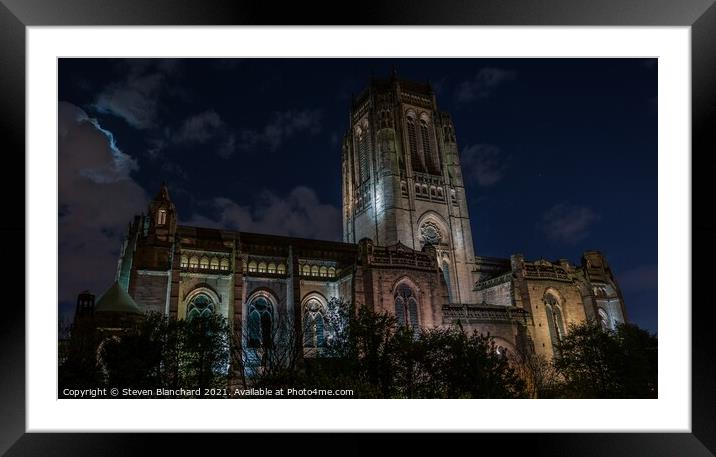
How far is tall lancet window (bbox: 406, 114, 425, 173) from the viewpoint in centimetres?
4475

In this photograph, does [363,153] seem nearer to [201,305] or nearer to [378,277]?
[378,277]

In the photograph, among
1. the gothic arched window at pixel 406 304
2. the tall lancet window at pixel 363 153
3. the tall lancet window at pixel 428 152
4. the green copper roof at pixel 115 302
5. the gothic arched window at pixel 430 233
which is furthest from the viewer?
the tall lancet window at pixel 363 153

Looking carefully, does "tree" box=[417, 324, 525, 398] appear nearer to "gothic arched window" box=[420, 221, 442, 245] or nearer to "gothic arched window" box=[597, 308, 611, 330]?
"gothic arched window" box=[597, 308, 611, 330]

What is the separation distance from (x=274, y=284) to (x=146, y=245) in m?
7.91

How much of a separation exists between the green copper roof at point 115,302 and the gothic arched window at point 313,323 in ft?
30.1

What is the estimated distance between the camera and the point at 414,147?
4581 centimetres

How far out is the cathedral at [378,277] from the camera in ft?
89.9

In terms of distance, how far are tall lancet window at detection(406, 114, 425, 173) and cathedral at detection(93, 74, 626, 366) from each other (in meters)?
0.99

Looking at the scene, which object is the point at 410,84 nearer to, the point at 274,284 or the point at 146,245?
the point at 274,284

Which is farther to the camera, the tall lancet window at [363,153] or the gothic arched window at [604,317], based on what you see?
the tall lancet window at [363,153]
